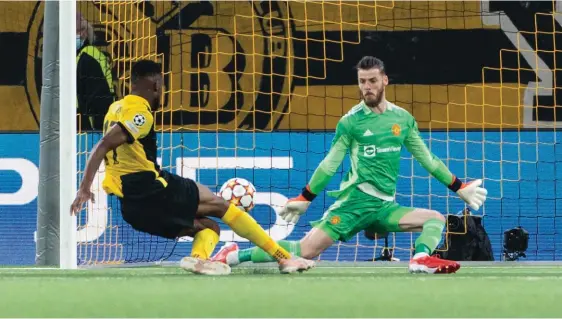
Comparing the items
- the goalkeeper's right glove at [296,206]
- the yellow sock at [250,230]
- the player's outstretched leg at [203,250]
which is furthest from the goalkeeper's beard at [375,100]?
the player's outstretched leg at [203,250]

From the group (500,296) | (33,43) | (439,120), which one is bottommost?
(500,296)

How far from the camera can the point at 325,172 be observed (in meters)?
8.52

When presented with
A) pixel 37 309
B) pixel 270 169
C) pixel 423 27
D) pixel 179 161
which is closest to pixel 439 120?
pixel 423 27

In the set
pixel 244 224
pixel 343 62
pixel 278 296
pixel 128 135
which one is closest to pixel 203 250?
pixel 244 224

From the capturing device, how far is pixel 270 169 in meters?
12.2

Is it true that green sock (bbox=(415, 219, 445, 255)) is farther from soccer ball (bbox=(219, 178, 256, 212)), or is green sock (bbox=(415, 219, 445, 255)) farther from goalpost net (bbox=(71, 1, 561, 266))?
goalpost net (bbox=(71, 1, 561, 266))

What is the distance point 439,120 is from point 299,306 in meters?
7.57

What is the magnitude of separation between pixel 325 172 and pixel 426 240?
A: 34.3 inches

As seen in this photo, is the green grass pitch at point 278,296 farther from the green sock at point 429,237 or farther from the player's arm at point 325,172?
the player's arm at point 325,172

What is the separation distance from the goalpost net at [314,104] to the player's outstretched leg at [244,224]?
4.30 metres

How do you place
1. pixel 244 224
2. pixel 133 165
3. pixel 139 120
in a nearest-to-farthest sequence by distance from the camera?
pixel 139 120 < pixel 133 165 < pixel 244 224

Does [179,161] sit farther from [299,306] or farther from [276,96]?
[299,306]

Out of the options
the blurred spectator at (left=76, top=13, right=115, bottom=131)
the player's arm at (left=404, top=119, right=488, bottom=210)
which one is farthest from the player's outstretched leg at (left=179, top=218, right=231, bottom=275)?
the blurred spectator at (left=76, top=13, right=115, bottom=131)

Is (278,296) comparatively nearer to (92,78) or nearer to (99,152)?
(99,152)
